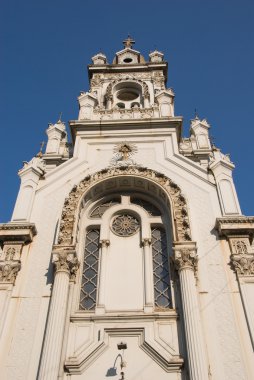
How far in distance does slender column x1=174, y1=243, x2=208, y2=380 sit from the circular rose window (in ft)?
9.34

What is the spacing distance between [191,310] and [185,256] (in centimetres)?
202

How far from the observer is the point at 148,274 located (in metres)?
15.3

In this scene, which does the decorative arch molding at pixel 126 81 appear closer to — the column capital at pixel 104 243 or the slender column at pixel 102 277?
the column capital at pixel 104 243

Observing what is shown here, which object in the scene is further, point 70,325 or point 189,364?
point 70,325

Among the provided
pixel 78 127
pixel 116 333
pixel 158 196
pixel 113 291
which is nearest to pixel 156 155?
pixel 158 196

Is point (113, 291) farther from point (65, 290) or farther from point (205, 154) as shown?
point (205, 154)

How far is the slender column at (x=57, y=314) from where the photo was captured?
12070 mm

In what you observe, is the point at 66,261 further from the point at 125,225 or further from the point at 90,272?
the point at 125,225

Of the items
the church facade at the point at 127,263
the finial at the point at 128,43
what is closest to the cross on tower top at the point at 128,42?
the finial at the point at 128,43

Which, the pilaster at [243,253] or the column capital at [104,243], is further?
the column capital at [104,243]

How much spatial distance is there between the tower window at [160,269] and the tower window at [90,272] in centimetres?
218

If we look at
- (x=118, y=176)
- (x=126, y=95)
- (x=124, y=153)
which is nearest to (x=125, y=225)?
(x=118, y=176)

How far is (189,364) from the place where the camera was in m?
12.0

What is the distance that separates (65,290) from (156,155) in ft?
27.7
